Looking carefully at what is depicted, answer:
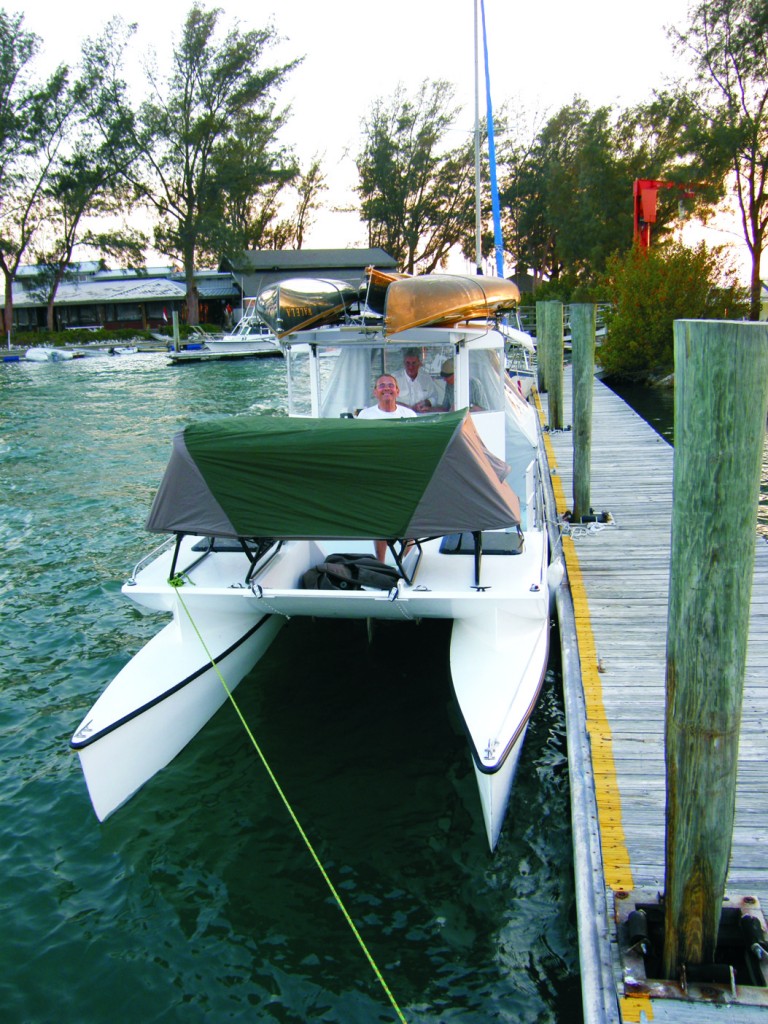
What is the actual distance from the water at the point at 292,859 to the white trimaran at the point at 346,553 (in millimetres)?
371

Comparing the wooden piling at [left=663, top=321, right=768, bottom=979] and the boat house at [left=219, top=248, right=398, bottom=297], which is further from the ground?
the boat house at [left=219, top=248, right=398, bottom=297]

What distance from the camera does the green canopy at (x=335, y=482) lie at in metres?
5.79

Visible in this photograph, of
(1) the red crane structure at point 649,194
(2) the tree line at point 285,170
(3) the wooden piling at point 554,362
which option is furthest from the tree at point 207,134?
(3) the wooden piling at point 554,362

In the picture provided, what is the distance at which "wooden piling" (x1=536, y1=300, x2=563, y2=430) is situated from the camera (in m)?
15.7

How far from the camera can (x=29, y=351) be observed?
4647cm

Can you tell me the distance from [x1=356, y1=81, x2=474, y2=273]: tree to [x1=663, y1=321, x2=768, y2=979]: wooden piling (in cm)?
5936

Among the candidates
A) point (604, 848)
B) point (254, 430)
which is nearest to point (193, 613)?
point (254, 430)

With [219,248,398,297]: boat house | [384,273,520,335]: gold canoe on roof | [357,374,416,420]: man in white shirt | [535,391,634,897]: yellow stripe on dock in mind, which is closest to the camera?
[535,391,634,897]: yellow stripe on dock

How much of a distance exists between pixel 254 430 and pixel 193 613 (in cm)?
162

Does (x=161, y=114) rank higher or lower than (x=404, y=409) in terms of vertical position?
higher

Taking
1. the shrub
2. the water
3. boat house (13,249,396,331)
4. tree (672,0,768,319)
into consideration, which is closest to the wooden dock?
the water

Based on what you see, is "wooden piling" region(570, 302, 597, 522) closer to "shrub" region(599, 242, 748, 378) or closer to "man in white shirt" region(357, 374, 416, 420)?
"man in white shirt" region(357, 374, 416, 420)

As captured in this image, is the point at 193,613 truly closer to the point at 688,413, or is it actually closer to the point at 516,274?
the point at 688,413

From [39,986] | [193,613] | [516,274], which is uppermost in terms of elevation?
[516,274]
